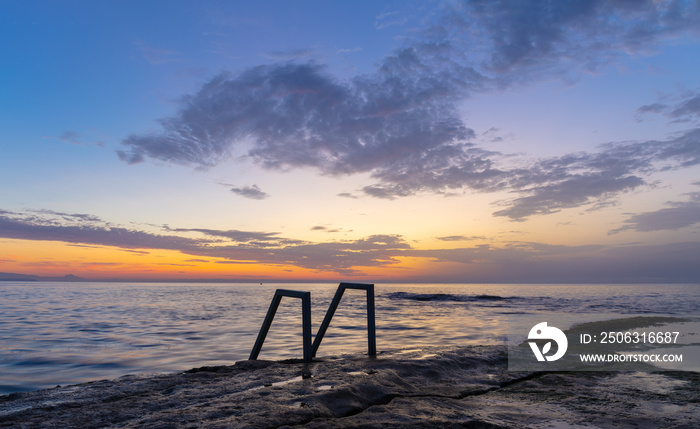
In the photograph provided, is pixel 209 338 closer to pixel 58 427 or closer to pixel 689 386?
pixel 58 427

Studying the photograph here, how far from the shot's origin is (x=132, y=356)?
31.2 ft

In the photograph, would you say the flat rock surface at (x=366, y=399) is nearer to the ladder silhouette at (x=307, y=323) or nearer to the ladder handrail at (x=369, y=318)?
the ladder silhouette at (x=307, y=323)

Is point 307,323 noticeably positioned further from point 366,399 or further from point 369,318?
point 366,399

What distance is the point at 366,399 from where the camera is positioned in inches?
165

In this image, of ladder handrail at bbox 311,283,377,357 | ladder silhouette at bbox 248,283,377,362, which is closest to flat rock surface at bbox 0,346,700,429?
ladder silhouette at bbox 248,283,377,362

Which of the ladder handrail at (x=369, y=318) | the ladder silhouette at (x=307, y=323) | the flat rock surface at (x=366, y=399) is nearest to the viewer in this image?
the flat rock surface at (x=366, y=399)

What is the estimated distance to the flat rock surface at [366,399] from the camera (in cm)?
359

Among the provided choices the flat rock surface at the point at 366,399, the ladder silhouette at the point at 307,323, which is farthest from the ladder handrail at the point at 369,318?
the flat rock surface at the point at 366,399

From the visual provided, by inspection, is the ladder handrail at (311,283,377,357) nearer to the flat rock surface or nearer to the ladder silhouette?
the ladder silhouette

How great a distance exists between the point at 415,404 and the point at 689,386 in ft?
14.2

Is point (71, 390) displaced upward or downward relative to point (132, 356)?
upward

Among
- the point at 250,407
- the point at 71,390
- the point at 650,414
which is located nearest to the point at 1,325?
the point at 71,390

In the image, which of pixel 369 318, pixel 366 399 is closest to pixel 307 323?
pixel 369 318

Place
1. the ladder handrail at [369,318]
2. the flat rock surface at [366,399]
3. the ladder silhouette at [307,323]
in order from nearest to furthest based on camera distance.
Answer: the flat rock surface at [366,399]
the ladder silhouette at [307,323]
the ladder handrail at [369,318]
